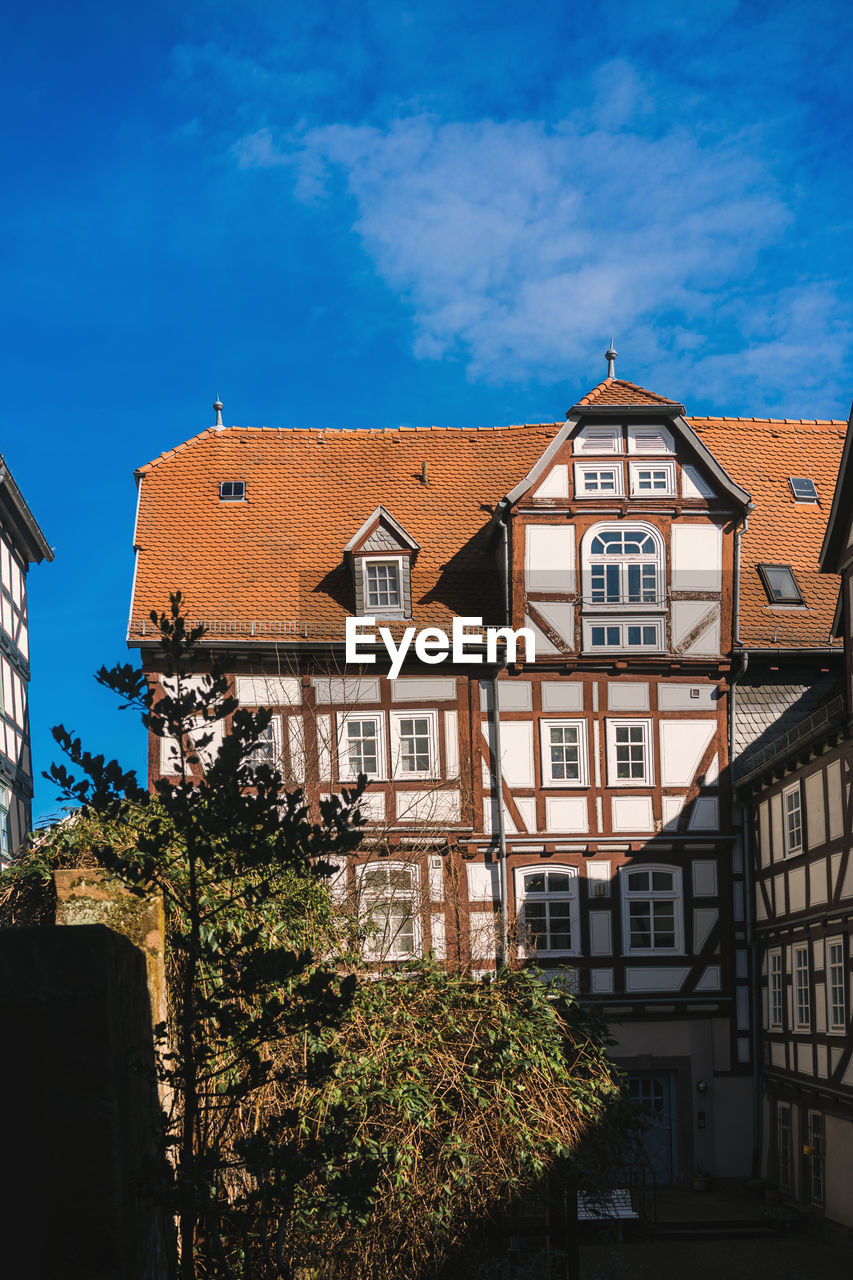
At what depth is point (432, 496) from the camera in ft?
83.0

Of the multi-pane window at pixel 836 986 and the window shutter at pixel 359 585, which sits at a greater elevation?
the window shutter at pixel 359 585

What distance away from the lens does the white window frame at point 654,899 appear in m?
22.5

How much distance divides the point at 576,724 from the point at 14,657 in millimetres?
11103

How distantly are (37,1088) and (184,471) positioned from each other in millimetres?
20393

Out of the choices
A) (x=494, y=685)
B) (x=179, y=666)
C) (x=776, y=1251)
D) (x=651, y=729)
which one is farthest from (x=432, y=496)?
(x=179, y=666)

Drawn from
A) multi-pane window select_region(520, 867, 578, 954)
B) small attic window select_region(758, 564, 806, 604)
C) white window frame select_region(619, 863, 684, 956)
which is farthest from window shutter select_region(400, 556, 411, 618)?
small attic window select_region(758, 564, 806, 604)

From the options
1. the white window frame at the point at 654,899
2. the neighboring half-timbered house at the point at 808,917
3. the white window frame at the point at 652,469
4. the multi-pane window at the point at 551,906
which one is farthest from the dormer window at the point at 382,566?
the neighboring half-timbered house at the point at 808,917

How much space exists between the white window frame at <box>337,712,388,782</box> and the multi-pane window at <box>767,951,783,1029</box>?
21.3 feet

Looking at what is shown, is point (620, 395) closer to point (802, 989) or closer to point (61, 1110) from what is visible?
point (802, 989)

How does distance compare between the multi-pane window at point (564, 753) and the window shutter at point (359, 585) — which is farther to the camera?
the window shutter at point (359, 585)

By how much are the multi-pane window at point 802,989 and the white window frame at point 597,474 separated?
7.59m

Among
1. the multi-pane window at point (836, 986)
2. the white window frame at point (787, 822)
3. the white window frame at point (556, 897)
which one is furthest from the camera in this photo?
the white window frame at point (556, 897)

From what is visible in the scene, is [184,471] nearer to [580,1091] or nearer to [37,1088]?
[580,1091]

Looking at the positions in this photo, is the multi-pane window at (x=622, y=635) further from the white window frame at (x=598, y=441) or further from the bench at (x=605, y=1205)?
the bench at (x=605, y=1205)
